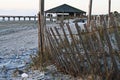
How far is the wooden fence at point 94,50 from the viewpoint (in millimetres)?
6693

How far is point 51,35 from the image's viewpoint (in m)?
8.36

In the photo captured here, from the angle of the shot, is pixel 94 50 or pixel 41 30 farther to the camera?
pixel 41 30

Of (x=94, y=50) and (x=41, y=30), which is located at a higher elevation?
(x=41, y=30)

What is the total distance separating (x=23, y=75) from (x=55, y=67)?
0.87 meters

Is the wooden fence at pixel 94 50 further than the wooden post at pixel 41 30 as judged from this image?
No

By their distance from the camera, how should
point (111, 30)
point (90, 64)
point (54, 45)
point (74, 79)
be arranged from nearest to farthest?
point (111, 30)
point (90, 64)
point (74, 79)
point (54, 45)

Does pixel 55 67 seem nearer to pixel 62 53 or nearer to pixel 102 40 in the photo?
pixel 62 53

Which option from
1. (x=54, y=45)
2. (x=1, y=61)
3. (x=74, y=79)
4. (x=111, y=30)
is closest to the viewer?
(x=111, y=30)

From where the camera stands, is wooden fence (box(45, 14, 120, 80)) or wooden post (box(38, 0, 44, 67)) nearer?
wooden fence (box(45, 14, 120, 80))

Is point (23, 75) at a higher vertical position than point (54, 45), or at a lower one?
lower

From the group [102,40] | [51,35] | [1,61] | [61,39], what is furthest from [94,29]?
[1,61]

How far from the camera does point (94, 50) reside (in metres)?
6.93

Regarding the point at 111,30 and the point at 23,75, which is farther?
the point at 23,75

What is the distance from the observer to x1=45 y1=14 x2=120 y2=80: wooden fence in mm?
6693
